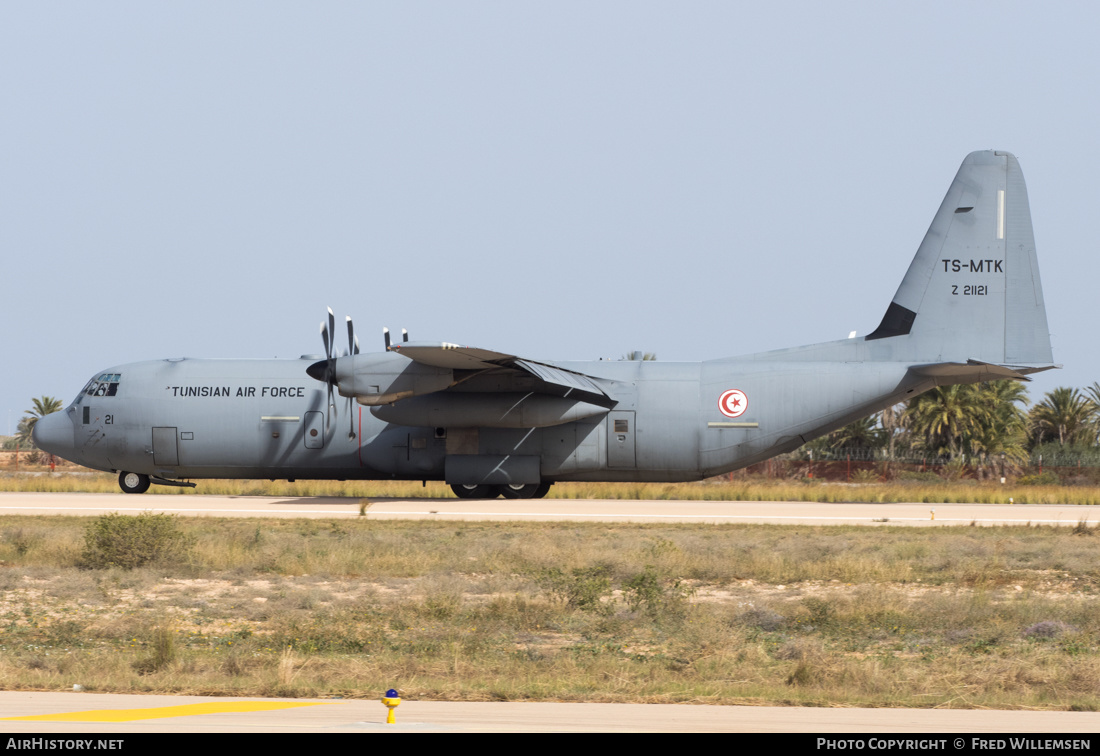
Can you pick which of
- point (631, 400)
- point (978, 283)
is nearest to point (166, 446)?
point (631, 400)

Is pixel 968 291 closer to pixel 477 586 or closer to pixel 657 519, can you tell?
pixel 657 519

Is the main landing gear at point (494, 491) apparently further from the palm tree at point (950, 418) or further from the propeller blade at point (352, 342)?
the palm tree at point (950, 418)

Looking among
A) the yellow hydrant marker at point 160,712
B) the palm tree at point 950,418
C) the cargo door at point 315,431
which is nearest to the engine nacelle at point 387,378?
the cargo door at point 315,431

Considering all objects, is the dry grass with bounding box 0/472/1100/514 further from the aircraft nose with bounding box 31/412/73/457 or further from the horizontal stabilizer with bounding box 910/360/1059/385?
the horizontal stabilizer with bounding box 910/360/1059/385

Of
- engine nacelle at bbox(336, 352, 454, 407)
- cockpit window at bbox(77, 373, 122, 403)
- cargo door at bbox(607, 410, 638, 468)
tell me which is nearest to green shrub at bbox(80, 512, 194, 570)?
engine nacelle at bbox(336, 352, 454, 407)

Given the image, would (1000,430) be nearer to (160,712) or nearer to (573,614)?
(573,614)

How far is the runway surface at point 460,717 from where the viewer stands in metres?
7.30

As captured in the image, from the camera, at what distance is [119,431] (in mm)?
29812

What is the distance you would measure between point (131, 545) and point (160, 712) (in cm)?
1103

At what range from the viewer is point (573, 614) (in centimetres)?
1418

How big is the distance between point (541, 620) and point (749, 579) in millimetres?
5023

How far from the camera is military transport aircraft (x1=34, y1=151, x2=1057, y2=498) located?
92.0 ft
